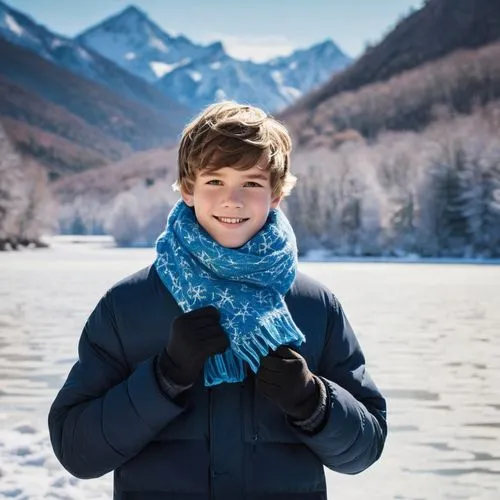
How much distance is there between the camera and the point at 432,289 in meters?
20.4

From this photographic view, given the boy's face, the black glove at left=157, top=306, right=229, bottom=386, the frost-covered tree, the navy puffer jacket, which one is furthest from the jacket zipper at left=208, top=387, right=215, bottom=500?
the frost-covered tree

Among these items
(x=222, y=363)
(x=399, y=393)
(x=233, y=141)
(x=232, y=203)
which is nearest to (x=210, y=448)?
(x=222, y=363)

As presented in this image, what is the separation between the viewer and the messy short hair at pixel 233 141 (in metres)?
1.93

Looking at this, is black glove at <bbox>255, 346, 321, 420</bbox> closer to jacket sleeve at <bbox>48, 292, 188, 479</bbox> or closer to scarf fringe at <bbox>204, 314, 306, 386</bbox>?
scarf fringe at <bbox>204, 314, 306, 386</bbox>

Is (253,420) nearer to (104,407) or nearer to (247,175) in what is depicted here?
(104,407)

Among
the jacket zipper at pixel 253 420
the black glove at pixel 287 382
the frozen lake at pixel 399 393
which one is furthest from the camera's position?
the frozen lake at pixel 399 393

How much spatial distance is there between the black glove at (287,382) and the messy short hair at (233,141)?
0.46 metres

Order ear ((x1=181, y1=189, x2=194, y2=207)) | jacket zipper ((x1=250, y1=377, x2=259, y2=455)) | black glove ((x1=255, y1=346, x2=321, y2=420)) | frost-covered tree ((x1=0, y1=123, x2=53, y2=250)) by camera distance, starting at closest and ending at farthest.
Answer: black glove ((x1=255, y1=346, x2=321, y2=420)) < jacket zipper ((x1=250, y1=377, x2=259, y2=455)) < ear ((x1=181, y1=189, x2=194, y2=207)) < frost-covered tree ((x1=0, y1=123, x2=53, y2=250))

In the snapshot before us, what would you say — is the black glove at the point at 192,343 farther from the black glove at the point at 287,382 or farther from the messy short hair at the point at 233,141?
the messy short hair at the point at 233,141

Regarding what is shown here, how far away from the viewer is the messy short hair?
1932 millimetres

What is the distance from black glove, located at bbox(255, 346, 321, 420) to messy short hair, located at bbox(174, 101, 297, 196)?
46 cm

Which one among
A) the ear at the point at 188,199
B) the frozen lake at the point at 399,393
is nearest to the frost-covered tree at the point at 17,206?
the frozen lake at the point at 399,393

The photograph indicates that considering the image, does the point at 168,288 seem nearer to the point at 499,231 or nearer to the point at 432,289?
the point at 432,289

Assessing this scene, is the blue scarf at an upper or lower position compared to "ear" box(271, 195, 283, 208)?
lower
